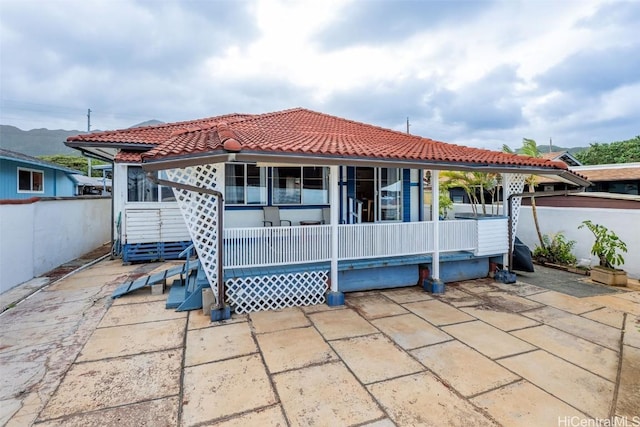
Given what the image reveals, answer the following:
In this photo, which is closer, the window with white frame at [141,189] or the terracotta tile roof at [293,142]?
the terracotta tile roof at [293,142]

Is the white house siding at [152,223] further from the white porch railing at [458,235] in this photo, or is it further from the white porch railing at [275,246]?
the white porch railing at [458,235]

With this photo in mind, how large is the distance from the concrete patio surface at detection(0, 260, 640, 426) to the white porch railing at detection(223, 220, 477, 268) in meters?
0.98

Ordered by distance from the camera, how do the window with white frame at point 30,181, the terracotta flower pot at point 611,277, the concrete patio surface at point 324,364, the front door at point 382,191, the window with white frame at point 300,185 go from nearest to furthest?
the concrete patio surface at point 324,364
the terracotta flower pot at point 611,277
the window with white frame at point 300,185
the front door at point 382,191
the window with white frame at point 30,181

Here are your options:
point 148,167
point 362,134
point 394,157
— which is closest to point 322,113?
point 362,134

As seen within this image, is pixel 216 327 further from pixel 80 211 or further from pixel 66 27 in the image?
pixel 66 27

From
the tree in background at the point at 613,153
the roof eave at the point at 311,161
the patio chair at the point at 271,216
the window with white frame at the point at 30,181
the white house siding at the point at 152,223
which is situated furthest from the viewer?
the tree in background at the point at 613,153

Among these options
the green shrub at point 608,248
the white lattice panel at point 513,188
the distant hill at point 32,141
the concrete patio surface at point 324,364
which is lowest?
the concrete patio surface at point 324,364

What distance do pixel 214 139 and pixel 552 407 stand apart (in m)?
5.26

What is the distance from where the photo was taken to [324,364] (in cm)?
358

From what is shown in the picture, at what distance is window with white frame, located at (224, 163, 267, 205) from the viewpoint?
7.74m

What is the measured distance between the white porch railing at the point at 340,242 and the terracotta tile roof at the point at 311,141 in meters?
1.54

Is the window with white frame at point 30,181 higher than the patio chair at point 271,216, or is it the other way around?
the window with white frame at point 30,181

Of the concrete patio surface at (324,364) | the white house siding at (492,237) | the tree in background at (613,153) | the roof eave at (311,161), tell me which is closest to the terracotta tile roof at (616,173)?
the roof eave at (311,161)

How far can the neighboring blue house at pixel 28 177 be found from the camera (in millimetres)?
11156
